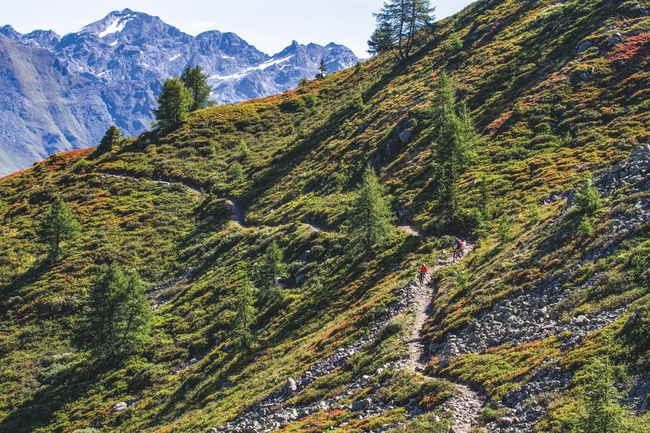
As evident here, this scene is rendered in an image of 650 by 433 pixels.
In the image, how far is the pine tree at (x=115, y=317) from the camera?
50.9m

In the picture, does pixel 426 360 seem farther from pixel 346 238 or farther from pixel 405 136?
pixel 405 136

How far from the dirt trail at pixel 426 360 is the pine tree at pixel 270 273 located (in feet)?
58.1

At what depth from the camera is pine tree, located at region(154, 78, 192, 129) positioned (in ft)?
347

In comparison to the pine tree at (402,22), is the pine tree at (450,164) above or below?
below

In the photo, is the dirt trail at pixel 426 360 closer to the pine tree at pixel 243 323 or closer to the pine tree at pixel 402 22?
the pine tree at pixel 243 323

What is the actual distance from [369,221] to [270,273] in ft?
39.2

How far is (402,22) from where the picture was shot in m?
104

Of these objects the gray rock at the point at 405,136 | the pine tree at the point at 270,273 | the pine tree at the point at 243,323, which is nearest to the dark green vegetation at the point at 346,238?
the pine tree at the point at 243,323

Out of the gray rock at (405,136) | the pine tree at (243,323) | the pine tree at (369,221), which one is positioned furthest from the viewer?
the gray rock at (405,136)

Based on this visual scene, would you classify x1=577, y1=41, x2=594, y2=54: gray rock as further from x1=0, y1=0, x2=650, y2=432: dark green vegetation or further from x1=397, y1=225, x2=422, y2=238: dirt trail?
x1=397, y1=225, x2=422, y2=238: dirt trail

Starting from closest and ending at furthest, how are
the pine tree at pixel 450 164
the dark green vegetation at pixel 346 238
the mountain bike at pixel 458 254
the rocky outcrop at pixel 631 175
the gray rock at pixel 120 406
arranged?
1. the dark green vegetation at pixel 346 238
2. the rocky outcrop at pixel 631 175
3. the mountain bike at pixel 458 254
4. the gray rock at pixel 120 406
5. the pine tree at pixel 450 164

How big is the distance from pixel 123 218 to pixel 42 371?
1316 inches

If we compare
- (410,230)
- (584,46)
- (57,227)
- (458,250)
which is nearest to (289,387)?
(458,250)

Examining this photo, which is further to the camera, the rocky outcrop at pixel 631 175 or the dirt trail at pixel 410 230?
the dirt trail at pixel 410 230
